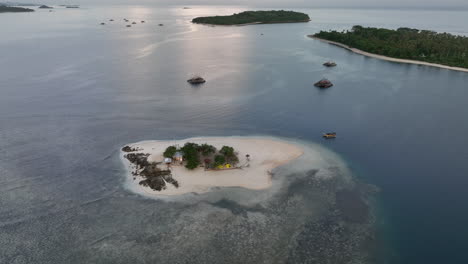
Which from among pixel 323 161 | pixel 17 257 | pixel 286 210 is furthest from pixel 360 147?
pixel 17 257

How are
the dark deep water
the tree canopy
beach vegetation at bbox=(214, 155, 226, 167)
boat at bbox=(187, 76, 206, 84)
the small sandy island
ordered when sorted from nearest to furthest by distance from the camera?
the dark deep water → the small sandy island → beach vegetation at bbox=(214, 155, 226, 167) → boat at bbox=(187, 76, 206, 84) → the tree canopy

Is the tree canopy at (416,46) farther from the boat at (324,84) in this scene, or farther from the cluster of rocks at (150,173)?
the cluster of rocks at (150,173)

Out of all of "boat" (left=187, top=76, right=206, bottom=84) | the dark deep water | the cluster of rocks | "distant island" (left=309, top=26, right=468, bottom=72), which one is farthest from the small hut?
"distant island" (left=309, top=26, right=468, bottom=72)

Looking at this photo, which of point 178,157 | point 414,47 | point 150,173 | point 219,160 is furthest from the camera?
point 414,47

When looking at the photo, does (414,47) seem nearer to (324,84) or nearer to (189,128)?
(324,84)

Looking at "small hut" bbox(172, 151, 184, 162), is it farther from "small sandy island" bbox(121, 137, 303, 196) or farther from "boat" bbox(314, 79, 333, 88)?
"boat" bbox(314, 79, 333, 88)

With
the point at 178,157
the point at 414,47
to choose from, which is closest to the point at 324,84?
the point at 178,157
